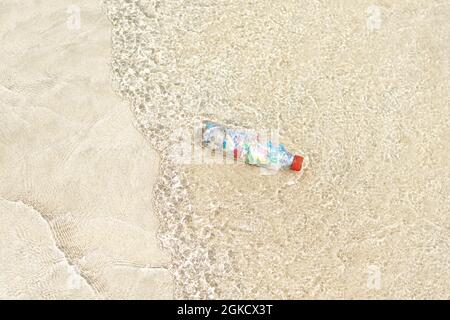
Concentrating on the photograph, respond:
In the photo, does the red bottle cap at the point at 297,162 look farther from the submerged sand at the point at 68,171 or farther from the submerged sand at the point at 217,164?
the submerged sand at the point at 68,171

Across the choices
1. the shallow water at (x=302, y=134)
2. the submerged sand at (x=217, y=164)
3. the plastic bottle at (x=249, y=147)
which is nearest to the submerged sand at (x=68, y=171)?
the submerged sand at (x=217, y=164)

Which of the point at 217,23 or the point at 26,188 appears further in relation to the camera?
the point at 217,23

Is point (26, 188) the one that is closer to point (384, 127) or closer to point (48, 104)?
point (48, 104)

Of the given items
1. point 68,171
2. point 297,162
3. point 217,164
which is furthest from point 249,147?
point 68,171

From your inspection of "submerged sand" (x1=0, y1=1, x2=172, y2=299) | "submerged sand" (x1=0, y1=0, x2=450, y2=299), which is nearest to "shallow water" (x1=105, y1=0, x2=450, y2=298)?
"submerged sand" (x1=0, y1=0, x2=450, y2=299)
